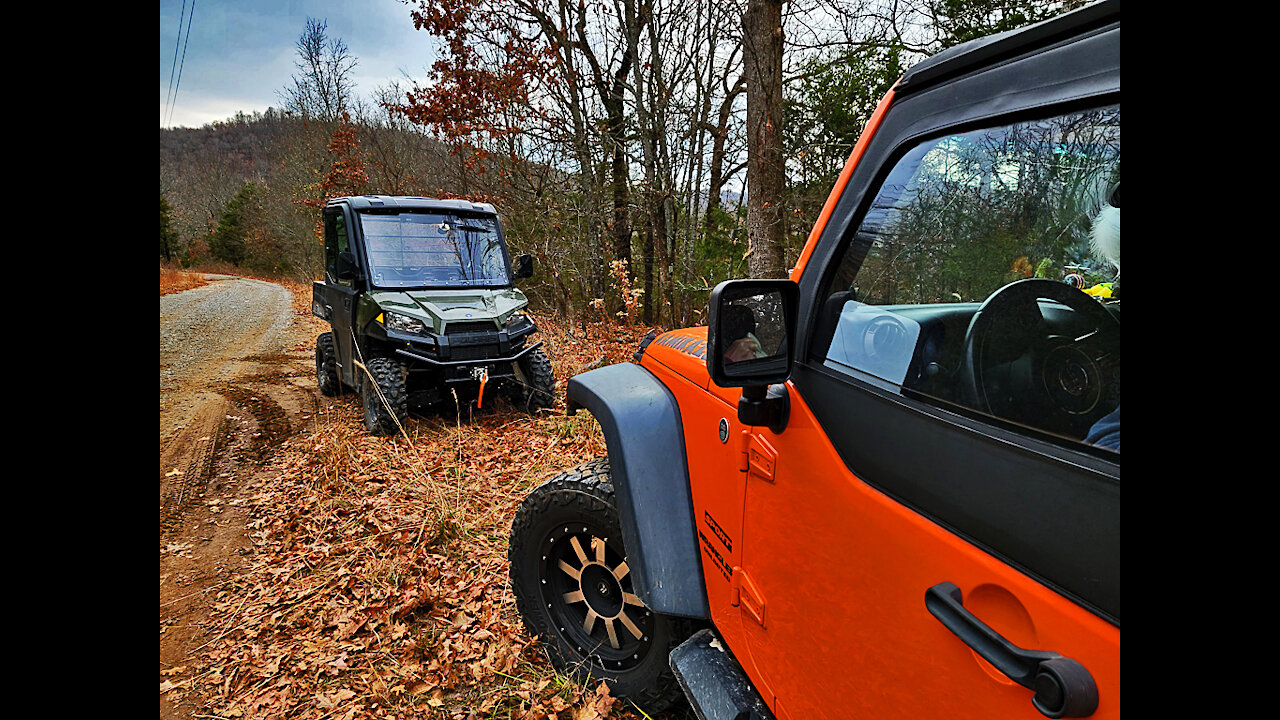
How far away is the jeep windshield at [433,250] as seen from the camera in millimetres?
6645

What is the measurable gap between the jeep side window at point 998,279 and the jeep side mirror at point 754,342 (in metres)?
0.12

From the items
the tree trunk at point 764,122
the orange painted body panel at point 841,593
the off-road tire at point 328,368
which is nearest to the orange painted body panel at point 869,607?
the orange painted body panel at point 841,593

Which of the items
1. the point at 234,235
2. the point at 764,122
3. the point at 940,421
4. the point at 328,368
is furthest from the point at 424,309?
the point at 234,235

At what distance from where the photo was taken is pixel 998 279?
1.17 meters

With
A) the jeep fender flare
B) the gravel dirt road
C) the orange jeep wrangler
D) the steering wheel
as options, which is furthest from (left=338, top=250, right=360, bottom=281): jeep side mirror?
the steering wheel

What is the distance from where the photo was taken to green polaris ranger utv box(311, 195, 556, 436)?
6.01 m

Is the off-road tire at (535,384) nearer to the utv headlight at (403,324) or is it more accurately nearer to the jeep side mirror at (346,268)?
the utv headlight at (403,324)

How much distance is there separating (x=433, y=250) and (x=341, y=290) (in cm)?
113

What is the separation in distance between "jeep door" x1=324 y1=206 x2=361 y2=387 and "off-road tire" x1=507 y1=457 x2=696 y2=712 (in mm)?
4770

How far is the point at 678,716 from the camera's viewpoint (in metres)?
2.47
